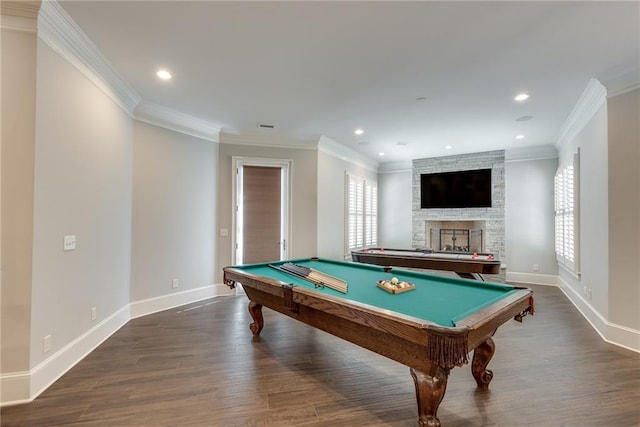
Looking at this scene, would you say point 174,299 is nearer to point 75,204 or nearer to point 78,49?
point 75,204

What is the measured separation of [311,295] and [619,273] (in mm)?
3400

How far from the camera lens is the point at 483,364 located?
2234 mm

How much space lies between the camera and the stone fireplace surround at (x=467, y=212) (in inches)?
251

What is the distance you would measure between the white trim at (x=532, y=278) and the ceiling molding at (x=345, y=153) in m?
4.02

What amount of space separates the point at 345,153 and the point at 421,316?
16.5ft

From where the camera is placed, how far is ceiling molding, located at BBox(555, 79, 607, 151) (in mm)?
3248

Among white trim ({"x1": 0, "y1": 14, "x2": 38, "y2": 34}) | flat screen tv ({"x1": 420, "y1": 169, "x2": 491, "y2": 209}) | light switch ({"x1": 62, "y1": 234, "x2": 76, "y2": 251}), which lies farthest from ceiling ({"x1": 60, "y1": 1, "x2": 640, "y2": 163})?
flat screen tv ({"x1": 420, "y1": 169, "x2": 491, "y2": 209})

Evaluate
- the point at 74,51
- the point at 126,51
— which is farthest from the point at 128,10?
the point at 74,51

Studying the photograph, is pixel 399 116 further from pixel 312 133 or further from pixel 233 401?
pixel 233 401

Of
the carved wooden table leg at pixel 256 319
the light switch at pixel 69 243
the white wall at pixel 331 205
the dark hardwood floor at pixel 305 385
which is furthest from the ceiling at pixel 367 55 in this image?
the dark hardwood floor at pixel 305 385

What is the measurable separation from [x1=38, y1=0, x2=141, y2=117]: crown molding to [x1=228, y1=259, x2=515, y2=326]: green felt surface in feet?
8.58

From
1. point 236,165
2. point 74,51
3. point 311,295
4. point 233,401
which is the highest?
point 74,51

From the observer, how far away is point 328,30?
2.35 meters

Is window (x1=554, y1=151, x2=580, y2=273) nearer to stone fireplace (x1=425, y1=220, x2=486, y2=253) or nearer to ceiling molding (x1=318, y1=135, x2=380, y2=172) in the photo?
stone fireplace (x1=425, y1=220, x2=486, y2=253)
